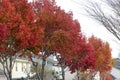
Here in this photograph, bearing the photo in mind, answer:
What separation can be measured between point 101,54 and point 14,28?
33.4m

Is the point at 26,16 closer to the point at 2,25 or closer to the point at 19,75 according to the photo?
the point at 2,25

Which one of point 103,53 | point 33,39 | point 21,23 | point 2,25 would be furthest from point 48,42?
point 103,53

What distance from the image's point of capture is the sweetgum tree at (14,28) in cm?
2478

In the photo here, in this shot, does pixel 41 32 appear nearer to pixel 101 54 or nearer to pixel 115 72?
pixel 101 54

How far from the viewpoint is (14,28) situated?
83.0 ft

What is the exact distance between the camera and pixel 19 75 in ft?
169

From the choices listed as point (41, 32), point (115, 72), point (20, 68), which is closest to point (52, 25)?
point (41, 32)

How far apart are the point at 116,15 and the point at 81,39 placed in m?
30.4

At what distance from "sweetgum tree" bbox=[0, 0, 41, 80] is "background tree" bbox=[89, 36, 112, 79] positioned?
29156 mm

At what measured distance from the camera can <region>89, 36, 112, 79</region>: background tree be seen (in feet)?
187

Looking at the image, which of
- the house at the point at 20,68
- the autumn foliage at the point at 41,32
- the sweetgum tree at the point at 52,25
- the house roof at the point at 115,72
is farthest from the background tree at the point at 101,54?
the house roof at the point at 115,72

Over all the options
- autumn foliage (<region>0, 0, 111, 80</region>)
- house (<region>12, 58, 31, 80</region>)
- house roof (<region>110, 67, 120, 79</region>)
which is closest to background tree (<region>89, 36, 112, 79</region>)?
autumn foliage (<region>0, 0, 111, 80</region>)

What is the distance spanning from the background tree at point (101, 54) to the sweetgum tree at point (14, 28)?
29156mm

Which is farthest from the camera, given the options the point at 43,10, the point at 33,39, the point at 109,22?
the point at 43,10
